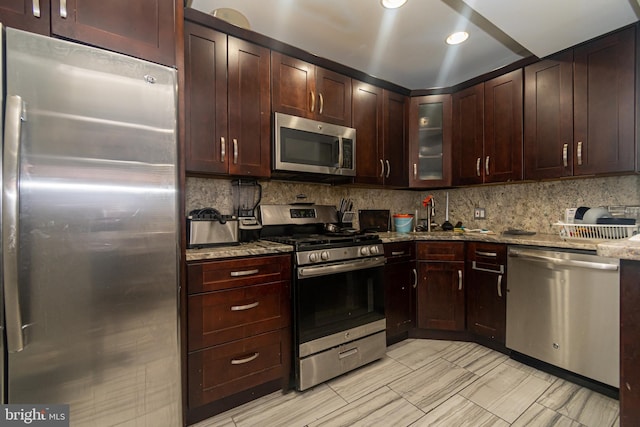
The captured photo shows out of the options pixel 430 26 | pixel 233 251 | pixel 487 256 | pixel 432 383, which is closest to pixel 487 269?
pixel 487 256

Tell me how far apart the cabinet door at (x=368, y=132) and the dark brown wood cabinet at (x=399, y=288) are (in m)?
0.68

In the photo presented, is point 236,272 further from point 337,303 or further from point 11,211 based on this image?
point 11,211

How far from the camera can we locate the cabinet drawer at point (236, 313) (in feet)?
5.12

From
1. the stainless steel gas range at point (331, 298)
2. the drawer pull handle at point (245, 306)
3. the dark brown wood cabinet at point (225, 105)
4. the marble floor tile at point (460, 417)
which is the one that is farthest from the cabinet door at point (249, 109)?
the marble floor tile at point (460, 417)

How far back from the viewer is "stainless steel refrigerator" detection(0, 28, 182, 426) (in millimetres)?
1049

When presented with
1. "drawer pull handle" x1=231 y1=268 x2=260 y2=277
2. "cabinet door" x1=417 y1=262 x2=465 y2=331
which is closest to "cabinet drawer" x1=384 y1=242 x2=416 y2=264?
"cabinet door" x1=417 y1=262 x2=465 y2=331

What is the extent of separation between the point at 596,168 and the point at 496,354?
159 centimetres

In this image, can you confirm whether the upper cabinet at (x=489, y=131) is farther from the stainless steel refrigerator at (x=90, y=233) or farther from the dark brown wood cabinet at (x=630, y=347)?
the stainless steel refrigerator at (x=90, y=233)

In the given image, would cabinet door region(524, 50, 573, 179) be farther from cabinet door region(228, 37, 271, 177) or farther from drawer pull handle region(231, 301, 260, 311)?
drawer pull handle region(231, 301, 260, 311)

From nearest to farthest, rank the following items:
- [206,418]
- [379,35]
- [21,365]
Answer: [21,365] < [206,418] < [379,35]

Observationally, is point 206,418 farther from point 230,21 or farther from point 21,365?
point 230,21

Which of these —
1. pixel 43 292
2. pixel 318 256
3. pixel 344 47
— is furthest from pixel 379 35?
pixel 43 292

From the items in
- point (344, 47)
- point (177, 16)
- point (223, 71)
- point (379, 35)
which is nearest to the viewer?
point (177, 16)

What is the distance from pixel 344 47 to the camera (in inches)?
93.7
